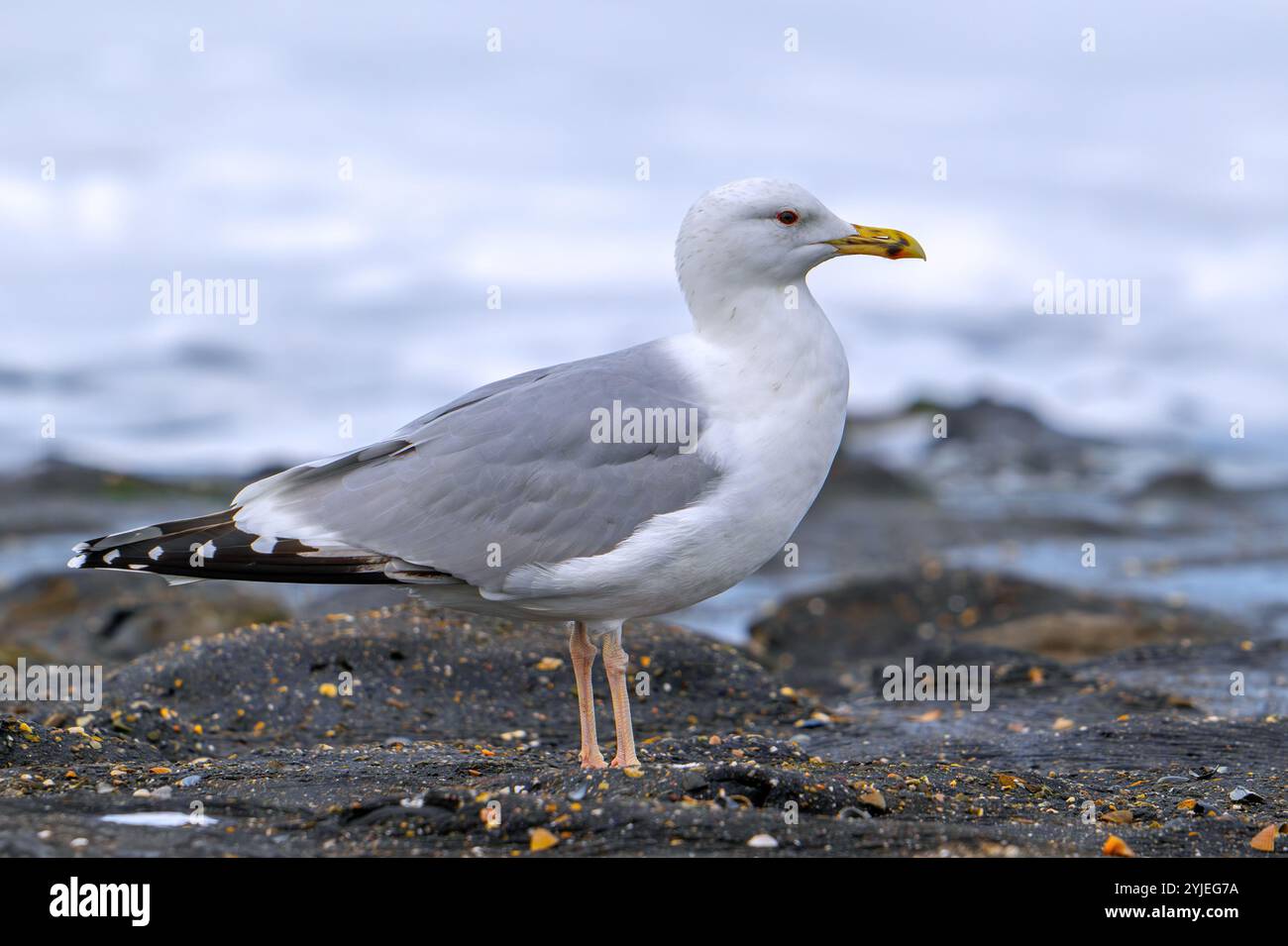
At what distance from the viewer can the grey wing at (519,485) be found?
651cm

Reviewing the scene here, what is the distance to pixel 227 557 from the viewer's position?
6.62 metres

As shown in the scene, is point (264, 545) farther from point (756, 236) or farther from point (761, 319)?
point (756, 236)

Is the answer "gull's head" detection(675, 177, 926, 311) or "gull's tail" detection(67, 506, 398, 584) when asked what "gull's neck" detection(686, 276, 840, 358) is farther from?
"gull's tail" detection(67, 506, 398, 584)

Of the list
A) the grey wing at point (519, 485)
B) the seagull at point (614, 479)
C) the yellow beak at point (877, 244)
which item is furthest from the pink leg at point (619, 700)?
the yellow beak at point (877, 244)

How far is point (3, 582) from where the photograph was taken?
17.8 meters

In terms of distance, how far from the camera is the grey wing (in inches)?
256

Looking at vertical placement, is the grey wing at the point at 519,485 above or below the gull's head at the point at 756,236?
below

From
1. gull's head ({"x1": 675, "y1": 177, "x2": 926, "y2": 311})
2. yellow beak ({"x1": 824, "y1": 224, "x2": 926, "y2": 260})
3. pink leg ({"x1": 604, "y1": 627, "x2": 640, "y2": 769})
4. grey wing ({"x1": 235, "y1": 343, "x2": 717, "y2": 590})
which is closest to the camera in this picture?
grey wing ({"x1": 235, "y1": 343, "x2": 717, "y2": 590})

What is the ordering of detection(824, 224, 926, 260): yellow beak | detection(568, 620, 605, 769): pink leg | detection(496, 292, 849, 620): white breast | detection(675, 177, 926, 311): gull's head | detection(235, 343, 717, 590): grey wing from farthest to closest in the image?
detection(824, 224, 926, 260): yellow beak, detection(675, 177, 926, 311): gull's head, detection(568, 620, 605, 769): pink leg, detection(235, 343, 717, 590): grey wing, detection(496, 292, 849, 620): white breast

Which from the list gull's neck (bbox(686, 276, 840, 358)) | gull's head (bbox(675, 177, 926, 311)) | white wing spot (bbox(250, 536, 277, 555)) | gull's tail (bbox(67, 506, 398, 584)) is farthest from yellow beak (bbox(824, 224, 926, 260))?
white wing spot (bbox(250, 536, 277, 555))

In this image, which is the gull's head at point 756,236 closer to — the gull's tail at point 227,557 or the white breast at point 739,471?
the white breast at point 739,471

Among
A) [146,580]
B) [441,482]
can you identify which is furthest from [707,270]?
[146,580]

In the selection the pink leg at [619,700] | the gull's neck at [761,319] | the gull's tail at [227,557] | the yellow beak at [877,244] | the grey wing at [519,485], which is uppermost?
the yellow beak at [877,244]

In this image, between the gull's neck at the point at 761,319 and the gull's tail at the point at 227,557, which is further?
the gull's neck at the point at 761,319
